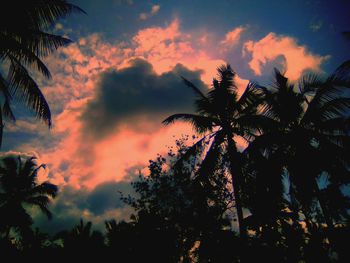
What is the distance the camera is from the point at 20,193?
20.0 metres

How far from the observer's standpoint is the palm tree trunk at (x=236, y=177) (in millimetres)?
9855

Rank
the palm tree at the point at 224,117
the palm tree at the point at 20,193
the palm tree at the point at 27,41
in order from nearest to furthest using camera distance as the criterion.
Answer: the palm tree at the point at 27,41 < the palm tree at the point at 224,117 < the palm tree at the point at 20,193

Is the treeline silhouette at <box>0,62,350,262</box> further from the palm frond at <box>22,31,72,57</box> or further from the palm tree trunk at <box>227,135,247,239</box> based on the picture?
the palm frond at <box>22,31,72,57</box>

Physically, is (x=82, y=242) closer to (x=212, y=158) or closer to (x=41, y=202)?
(x=212, y=158)

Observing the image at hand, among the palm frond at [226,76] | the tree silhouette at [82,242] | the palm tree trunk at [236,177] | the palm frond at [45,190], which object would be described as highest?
the palm frond at [226,76]

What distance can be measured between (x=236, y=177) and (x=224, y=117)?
3351 millimetres

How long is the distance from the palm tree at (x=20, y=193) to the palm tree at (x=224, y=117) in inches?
611

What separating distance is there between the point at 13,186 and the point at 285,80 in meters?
22.8

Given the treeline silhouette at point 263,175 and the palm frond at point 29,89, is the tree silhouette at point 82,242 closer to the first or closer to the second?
the treeline silhouette at point 263,175


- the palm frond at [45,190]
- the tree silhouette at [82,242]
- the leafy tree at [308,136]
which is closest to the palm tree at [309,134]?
the leafy tree at [308,136]

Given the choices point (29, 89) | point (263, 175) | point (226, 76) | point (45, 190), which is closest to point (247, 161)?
point (263, 175)

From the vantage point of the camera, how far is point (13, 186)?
1991cm

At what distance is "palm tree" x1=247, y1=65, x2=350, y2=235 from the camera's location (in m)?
9.24

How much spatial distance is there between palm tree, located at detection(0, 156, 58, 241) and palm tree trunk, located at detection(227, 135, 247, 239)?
16996mm
